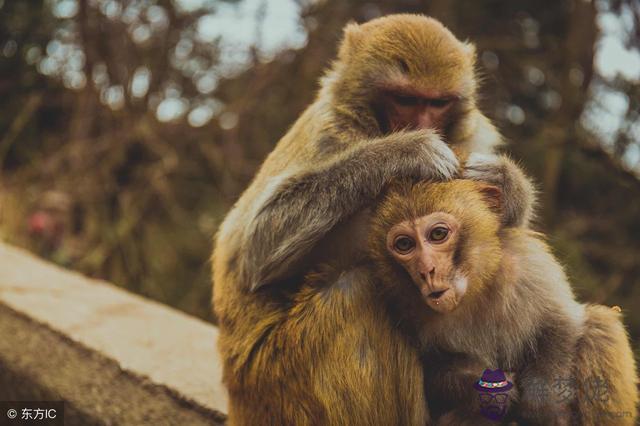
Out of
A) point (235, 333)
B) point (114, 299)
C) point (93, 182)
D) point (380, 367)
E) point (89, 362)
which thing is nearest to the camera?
point (380, 367)

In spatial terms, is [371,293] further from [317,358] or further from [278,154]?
[278,154]

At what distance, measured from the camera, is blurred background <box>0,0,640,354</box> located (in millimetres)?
6926

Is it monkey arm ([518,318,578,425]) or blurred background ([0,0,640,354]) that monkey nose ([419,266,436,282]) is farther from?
blurred background ([0,0,640,354])

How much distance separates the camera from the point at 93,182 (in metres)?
7.30

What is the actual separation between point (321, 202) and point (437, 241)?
64cm

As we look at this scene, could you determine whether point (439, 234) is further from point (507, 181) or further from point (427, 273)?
point (507, 181)

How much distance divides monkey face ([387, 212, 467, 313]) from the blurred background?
14.3ft

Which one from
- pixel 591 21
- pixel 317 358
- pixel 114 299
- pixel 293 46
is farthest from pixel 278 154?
pixel 293 46

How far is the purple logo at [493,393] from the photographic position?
7.57 feet

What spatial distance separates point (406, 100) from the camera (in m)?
3.15

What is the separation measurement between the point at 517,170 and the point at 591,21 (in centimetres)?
301

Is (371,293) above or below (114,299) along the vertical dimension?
above

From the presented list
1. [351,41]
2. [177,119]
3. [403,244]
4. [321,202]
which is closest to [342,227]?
[321,202]

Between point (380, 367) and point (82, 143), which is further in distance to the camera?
point (82, 143)
